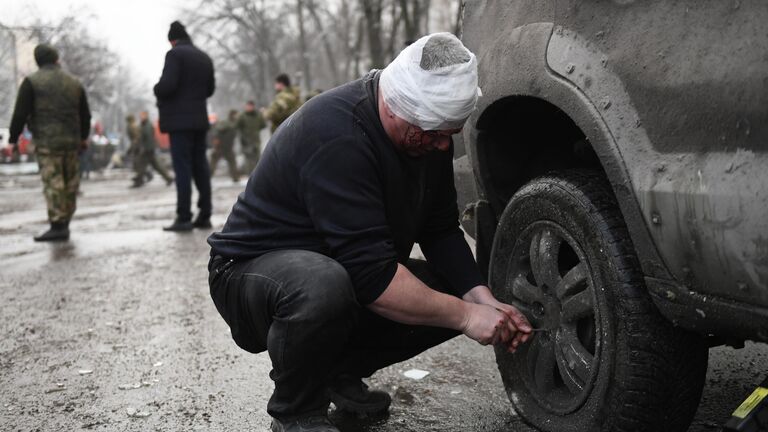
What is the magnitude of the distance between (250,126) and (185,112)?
11738 millimetres

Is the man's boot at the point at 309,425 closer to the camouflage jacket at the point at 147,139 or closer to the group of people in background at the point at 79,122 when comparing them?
the group of people in background at the point at 79,122

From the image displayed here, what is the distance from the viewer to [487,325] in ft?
7.86

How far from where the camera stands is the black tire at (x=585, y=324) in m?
2.15

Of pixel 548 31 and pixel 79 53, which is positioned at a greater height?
pixel 79 53

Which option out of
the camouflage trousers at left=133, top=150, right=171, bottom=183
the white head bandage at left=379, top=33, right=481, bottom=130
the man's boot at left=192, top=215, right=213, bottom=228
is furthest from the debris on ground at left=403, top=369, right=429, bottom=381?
the camouflage trousers at left=133, top=150, right=171, bottom=183

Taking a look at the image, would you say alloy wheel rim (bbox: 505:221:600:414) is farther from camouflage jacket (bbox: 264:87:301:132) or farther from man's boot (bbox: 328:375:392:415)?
camouflage jacket (bbox: 264:87:301:132)

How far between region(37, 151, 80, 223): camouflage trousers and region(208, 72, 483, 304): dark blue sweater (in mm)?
6158

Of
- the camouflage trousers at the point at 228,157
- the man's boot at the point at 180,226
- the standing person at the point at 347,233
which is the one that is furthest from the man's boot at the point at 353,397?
the camouflage trousers at the point at 228,157

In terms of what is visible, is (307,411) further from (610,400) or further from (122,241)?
(122,241)

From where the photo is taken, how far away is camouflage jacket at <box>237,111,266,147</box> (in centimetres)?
2003

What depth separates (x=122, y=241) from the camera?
8266 mm

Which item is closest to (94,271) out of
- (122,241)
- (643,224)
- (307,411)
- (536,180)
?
(122,241)

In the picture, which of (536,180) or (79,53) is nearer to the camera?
(536,180)

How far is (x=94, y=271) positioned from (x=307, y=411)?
430 centimetres
